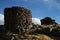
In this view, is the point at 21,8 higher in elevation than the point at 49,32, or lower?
higher

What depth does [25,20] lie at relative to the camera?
33.8 meters

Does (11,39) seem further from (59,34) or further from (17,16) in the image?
(59,34)

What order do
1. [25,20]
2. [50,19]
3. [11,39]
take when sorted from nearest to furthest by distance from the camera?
[11,39]
[25,20]
[50,19]

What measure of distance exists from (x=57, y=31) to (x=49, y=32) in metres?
1.26

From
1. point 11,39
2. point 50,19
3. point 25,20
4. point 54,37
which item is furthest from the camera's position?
point 50,19

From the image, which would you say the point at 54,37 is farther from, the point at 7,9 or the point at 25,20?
the point at 7,9

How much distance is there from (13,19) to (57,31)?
23.0 feet

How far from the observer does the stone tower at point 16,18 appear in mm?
33250

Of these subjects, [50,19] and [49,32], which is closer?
[49,32]

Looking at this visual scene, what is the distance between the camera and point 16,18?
33.2 m

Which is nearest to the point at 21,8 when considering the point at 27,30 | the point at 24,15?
the point at 24,15

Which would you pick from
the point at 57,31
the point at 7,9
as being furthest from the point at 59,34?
the point at 7,9

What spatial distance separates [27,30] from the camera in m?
33.8

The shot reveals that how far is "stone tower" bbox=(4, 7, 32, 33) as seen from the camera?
33250 mm
